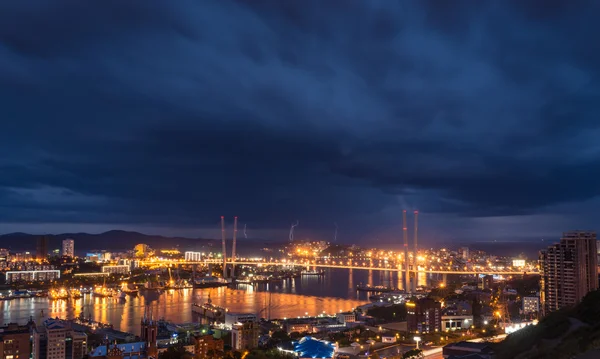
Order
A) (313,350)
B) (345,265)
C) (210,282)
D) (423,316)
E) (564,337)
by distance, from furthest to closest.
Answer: (345,265), (210,282), (423,316), (313,350), (564,337)

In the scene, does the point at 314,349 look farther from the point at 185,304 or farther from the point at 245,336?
the point at 185,304

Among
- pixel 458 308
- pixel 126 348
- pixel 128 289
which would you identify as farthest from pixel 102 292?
pixel 458 308

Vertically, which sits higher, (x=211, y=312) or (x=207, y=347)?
(x=207, y=347)

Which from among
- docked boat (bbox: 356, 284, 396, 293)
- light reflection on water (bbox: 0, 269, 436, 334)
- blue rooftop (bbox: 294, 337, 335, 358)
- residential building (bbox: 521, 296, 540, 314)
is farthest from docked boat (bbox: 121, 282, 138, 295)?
blue rooftop (bbox: 294, 337, 335, 358)

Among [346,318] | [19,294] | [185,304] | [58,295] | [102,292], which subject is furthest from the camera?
[102,292]

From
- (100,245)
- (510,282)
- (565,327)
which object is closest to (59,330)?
(565,327)

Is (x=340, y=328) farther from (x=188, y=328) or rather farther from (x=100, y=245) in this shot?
(x=100, y=245)
